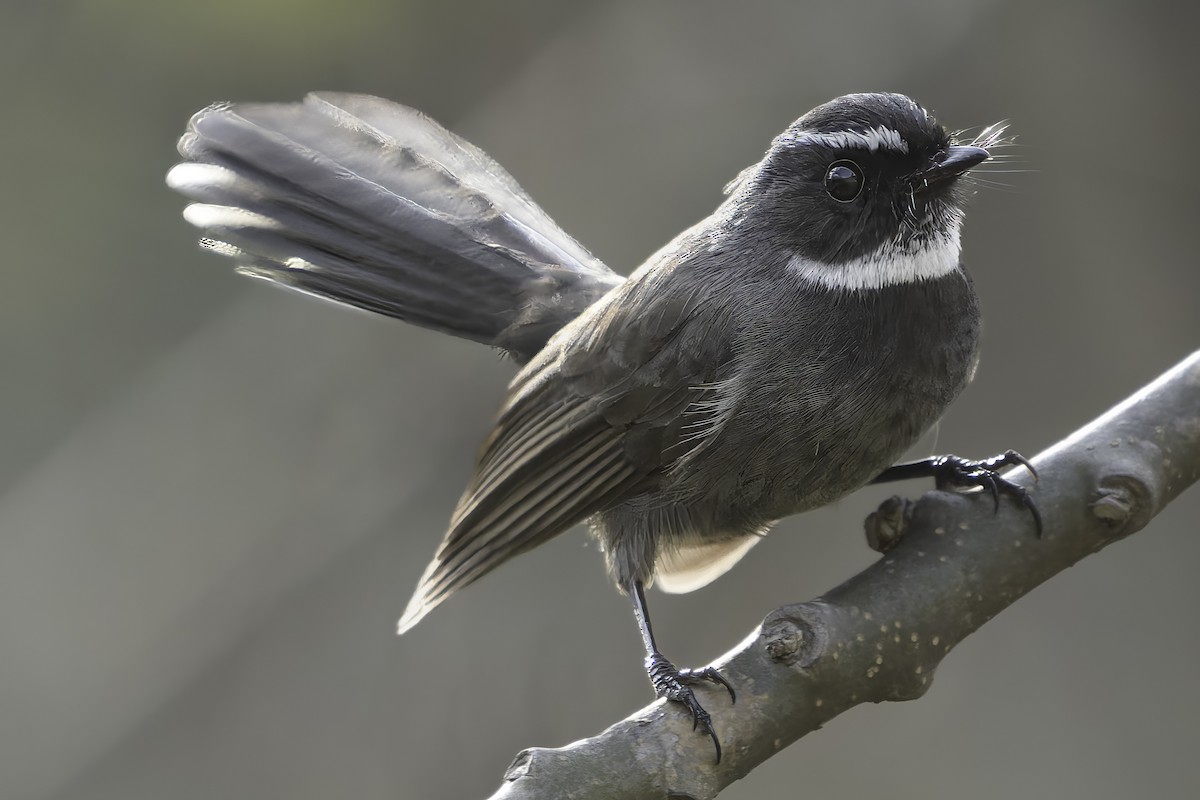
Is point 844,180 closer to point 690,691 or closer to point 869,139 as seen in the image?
point 869,139

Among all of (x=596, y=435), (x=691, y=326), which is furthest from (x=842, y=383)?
(x=596, y=435)

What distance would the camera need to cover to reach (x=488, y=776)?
16.7 feet

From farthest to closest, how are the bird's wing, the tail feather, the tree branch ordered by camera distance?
the tail feather < the bird's wing < the tree branch

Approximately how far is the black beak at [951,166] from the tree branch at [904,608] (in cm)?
60

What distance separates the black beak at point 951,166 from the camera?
2891 millimetres

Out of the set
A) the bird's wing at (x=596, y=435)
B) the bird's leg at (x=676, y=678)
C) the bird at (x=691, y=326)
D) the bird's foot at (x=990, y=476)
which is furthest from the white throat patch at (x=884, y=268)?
the bird's leg at (x=676, y=678)

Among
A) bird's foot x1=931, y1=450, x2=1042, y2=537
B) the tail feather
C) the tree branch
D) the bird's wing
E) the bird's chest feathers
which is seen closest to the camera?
the tree branch

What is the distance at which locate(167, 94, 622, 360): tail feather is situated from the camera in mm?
3680

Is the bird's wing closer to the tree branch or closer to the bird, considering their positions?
the bird

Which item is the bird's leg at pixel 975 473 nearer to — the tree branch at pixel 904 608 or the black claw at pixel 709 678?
the tree branch at pixel 904 608

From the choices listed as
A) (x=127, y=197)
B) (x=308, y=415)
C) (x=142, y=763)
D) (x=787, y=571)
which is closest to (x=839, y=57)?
(x=787, y=571)

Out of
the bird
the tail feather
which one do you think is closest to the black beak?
the bird

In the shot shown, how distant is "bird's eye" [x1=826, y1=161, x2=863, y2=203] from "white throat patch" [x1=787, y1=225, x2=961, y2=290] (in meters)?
0.14

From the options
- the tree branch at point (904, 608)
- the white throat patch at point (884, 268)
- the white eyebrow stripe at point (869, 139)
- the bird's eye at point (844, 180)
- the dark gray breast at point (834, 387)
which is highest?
the white eyebrow stripe at point (869, 139)
